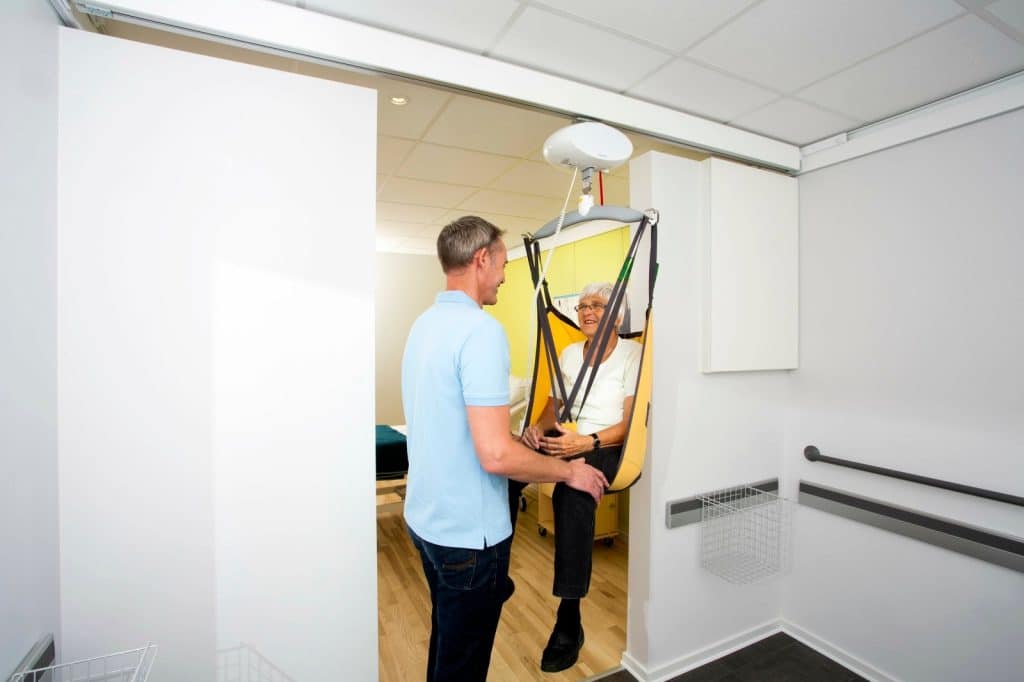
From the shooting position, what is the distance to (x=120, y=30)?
5.18ft

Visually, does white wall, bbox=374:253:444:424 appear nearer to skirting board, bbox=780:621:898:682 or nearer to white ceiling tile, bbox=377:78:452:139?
white ceiling tile, bbox=377:78:452:139

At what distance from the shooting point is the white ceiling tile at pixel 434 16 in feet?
4.62

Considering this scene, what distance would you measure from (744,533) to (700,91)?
2.00 meters

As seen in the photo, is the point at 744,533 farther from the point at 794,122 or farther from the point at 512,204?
the point at 512,204

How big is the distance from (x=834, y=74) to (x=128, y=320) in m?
2.34

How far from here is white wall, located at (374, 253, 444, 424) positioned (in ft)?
20.2

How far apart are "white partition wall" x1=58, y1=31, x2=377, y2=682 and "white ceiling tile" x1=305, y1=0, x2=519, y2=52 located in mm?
210

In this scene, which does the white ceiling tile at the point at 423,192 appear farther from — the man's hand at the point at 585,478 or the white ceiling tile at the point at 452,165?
the man's hand at the point at 585,478

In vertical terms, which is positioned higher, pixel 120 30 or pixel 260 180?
pixel 120 30

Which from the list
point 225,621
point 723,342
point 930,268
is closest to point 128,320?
point 225,621

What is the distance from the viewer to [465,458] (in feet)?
4.22

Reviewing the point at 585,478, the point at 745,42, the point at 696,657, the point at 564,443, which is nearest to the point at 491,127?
the point at 745,42

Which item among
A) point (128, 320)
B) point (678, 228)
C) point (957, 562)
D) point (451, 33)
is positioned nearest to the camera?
point (128, 320)

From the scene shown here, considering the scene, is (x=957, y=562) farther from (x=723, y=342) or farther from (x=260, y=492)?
(x=260, y=492)
